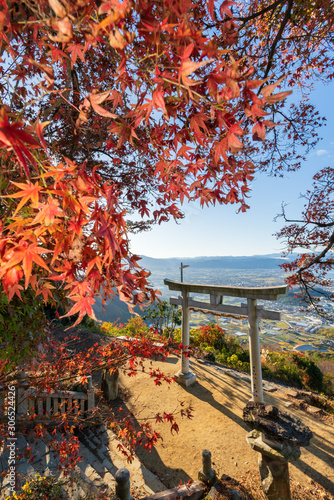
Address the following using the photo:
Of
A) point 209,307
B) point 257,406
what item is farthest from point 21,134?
point 209,307

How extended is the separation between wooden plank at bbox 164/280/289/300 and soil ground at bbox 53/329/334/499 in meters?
2.28

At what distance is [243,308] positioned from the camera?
4766 mm

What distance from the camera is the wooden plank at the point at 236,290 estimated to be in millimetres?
4117

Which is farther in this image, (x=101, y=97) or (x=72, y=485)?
(x=72, y=485)

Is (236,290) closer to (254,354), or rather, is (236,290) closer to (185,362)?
(254,354)

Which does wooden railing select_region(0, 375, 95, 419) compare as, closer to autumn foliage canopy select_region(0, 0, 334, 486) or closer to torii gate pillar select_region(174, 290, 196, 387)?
autumn foliage canopy select_region(0, 0, 334, 486)

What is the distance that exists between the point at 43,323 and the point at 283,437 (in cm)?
316

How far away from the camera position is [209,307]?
5.46 metres

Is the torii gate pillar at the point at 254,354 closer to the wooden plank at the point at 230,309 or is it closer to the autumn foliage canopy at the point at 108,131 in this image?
the wooden plank at the point at 230,309

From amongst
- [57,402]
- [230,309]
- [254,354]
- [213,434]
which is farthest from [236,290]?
[57,402]

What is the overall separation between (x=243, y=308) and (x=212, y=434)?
2.40 m

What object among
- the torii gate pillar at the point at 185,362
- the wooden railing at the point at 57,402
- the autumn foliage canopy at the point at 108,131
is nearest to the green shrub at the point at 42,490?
the autumn foliage canopy at the point at 108,131

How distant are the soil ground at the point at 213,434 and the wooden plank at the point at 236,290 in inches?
89.7

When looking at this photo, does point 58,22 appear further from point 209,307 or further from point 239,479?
point 209,307
